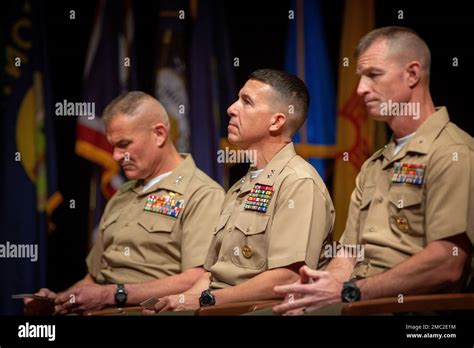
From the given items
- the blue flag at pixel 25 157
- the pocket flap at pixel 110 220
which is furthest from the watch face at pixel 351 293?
the blue flag at pixel 25 157

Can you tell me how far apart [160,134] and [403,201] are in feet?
4.91

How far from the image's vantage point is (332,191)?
515cm

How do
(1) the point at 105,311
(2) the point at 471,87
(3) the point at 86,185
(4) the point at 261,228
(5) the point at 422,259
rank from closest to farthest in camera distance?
(5) the point at 422,259 → (4) the point at 261,228 → (1) the point at 105,311 → (2) the point at 471,87 → (3) the point at 86,185

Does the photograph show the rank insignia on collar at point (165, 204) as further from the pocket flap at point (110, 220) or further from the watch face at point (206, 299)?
the watch face at point (206, 299)

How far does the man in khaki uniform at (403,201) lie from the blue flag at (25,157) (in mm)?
2162

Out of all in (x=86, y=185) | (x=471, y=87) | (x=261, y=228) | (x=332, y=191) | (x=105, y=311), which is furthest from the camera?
(x=86, y=185)

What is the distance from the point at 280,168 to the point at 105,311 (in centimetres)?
106

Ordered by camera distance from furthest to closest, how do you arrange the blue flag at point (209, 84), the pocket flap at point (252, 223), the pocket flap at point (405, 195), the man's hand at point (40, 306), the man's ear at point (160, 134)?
the blue flag at point (209, 84), the man's ear at point (160, 134), the man's hand at point (40, 306), the pocket flap at point (252, 223), the pocket flap at point (405, 195)

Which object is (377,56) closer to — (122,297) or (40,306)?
(122,297)

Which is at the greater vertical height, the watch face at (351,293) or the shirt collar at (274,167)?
the shirt collar at (274,167)

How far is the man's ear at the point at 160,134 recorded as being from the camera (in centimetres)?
470

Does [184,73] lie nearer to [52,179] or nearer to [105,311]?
[52,179]

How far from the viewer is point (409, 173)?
12.2ft

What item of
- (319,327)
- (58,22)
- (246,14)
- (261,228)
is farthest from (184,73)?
(319,327)
